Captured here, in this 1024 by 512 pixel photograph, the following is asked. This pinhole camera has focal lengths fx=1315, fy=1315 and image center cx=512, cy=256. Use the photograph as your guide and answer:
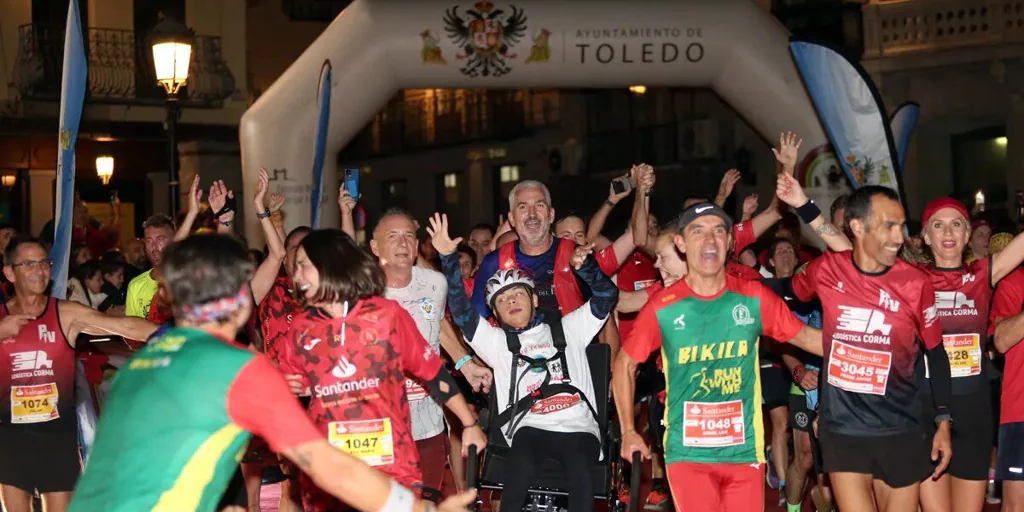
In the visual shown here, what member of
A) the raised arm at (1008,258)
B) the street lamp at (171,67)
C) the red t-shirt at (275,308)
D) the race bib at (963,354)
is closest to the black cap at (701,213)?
the race bib at (963,354)

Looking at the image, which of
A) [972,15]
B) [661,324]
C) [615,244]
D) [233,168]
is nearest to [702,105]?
[972,15]

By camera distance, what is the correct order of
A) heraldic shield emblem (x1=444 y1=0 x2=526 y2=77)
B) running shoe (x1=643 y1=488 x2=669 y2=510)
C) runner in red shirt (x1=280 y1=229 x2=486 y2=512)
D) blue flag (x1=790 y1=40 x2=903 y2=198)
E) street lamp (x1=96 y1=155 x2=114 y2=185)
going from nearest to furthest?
runner in red shirt (x1=280 y1=229 x2=486 y2=512) < running shoe (x1=643 y1=488 x2=669 y2=510) < blue flag (x1=790 y1=40 x2=903 y2=198) < heraldic shield emblem (x1=444 y1=0 x2=526 y2=77) < street lamp (x1=96 y1=155 x2=114 y2=185)

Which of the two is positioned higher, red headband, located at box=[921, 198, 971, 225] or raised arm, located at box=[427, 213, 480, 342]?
red headband, located at box=[921, 198, 971, 225]

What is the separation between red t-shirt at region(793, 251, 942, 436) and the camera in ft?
19.9

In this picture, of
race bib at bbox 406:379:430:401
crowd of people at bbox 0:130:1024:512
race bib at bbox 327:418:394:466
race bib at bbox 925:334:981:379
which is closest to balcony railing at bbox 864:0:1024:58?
crowd of people at bbox 0:130:1024:512

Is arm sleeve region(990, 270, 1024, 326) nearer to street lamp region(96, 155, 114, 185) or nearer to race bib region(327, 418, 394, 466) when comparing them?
race bib region(327, 418, 394, 466)

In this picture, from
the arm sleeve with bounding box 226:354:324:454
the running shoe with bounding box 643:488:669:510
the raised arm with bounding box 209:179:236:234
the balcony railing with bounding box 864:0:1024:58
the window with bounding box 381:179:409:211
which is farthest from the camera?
the window with bounding box 381:179:409:211

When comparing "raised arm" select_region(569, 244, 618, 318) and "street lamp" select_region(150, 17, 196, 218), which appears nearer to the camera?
"raised arm" select_region(569, 244, 618, 318)

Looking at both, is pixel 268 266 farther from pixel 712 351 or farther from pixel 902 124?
pixel 902 124

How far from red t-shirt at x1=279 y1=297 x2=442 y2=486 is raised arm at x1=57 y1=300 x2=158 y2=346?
5.77 feet

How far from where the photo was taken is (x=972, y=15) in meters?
21.0

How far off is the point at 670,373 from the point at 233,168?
19.0 metres

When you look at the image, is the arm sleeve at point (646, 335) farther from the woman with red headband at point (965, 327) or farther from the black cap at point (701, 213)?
the woman with red headband at point (965, 327)

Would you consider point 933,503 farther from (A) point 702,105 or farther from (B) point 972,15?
(A) point 702,105
